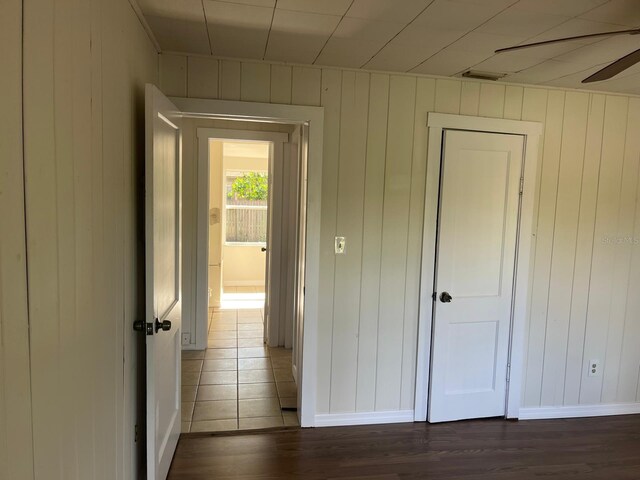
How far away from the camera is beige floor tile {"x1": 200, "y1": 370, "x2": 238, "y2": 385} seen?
3381 mm

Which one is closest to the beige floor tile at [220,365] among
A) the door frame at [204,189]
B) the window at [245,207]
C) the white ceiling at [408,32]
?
the door frame at [204,189]

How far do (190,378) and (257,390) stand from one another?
618 mm

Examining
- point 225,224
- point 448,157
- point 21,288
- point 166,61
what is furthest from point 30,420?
point 225,224

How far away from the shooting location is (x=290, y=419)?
9.31ft

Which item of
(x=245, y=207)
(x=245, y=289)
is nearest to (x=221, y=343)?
(x=245, y=289)

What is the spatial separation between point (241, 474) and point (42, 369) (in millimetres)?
1625

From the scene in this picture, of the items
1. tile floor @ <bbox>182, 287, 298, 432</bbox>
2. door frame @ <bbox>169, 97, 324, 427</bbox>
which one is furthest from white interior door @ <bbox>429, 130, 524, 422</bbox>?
tile floor @ <bbox>182, 287, 298, 432</bbox>

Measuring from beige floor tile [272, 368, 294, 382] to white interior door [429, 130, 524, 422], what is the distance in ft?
4.00

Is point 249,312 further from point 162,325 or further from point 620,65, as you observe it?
point 620,65

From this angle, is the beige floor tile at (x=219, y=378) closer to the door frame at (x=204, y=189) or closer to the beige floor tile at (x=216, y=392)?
the beige floor tile at (x=216, y=392)

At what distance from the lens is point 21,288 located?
922mm

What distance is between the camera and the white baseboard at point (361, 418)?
9.04ft

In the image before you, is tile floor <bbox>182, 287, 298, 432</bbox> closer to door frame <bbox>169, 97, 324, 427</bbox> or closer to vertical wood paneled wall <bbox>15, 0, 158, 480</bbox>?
door frame <bbox>169, 97, 324, 427</bbox>

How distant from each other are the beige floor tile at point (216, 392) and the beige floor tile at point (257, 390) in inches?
2.0
